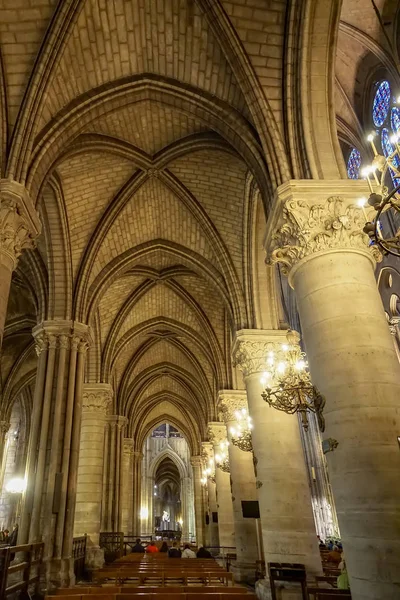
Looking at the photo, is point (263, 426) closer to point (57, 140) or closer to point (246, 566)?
point (246, 566)

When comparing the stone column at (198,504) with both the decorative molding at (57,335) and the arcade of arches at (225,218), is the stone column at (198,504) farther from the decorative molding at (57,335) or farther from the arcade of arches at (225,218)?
the decorative molding at (57,335)

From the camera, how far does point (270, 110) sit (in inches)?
303

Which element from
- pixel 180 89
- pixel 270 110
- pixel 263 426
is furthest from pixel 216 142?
pixel 263 426

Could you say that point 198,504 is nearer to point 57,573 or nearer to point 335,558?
point 335,558

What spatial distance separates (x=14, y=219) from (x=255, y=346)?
6796 millimetres

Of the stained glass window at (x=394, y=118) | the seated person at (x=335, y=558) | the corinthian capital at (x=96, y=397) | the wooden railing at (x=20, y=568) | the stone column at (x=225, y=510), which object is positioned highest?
the stained glass window at (x=394, y=118)

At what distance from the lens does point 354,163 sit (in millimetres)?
12484

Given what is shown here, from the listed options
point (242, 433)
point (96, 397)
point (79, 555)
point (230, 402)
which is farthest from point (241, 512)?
point (96, 397)

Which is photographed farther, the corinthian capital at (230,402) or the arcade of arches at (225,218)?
the corinthian capital at (230,402)

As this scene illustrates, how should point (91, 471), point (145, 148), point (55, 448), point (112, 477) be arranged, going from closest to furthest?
point (55, 448), point (145, 148), point (91, 471), point (112, 477)

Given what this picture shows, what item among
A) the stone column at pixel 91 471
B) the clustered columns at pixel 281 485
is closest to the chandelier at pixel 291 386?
the clustered columns at pixel 281 485

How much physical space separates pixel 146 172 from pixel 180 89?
3.25 m

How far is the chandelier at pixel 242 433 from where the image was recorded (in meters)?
12.7

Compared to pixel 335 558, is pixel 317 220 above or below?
above
